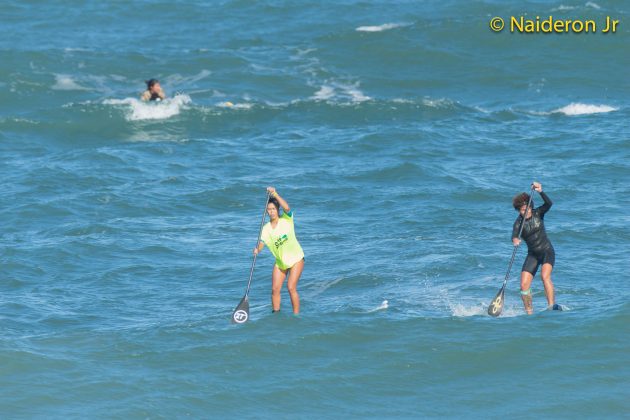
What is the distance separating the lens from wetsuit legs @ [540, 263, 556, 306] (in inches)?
698

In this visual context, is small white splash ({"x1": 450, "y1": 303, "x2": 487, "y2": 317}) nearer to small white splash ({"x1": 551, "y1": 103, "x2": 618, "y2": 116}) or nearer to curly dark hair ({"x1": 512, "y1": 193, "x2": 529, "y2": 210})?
curly dark hair ({"x1": 512, "y1": 193, "x2": 529, "y2": 210})

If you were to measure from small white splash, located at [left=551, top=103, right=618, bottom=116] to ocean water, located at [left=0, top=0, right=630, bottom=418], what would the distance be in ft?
0.38

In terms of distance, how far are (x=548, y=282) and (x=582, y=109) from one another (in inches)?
641

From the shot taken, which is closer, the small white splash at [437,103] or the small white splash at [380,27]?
the small white splash at [437,103]

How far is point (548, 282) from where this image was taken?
699 inches

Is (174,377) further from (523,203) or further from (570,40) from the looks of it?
(570,40)

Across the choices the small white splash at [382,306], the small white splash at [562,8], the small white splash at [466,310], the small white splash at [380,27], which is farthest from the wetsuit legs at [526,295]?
the small white splash at [562,8]

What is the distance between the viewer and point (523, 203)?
57.7ft

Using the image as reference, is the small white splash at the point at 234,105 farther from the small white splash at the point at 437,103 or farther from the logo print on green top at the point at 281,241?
the logo print on green top at the point at 281,241

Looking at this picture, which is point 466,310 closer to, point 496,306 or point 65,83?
point 496,306

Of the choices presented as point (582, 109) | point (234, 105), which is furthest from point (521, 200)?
point (234, 105)

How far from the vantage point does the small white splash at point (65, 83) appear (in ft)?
120

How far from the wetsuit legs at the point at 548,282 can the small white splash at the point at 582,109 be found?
51.6 ft

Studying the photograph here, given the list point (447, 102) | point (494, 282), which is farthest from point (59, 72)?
point (494, 282)
